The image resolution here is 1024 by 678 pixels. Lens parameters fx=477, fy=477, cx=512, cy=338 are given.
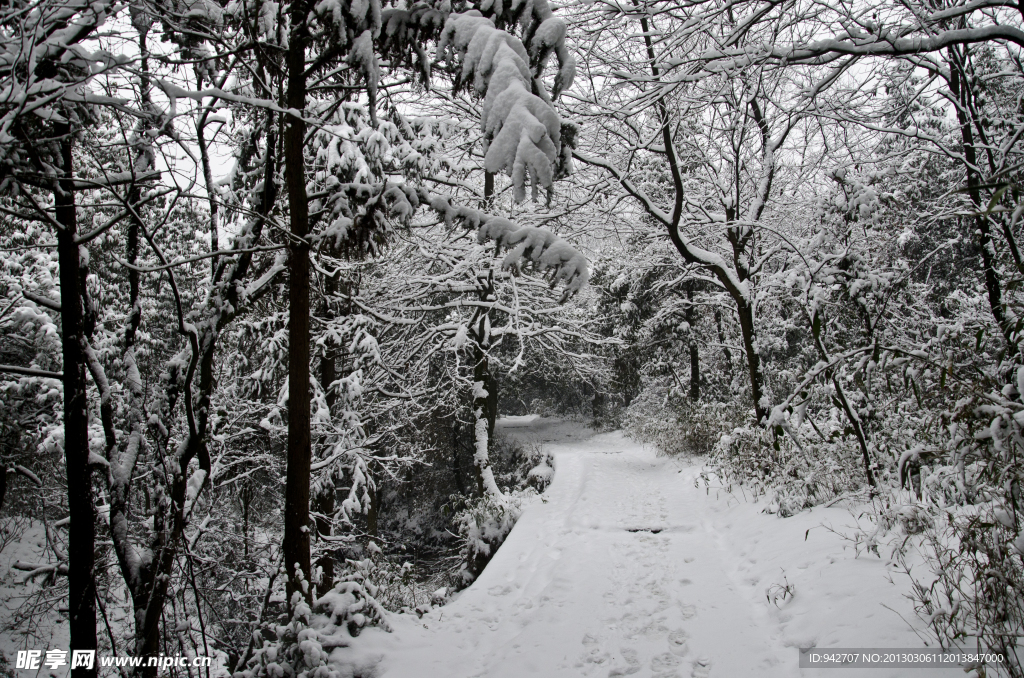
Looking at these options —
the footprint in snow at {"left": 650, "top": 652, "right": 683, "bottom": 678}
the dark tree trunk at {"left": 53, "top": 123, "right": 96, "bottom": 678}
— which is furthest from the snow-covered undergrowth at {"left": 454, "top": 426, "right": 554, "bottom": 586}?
the dark tree trunk at {"left": 53, "top": 123, "right": 96, "bottom": 678}

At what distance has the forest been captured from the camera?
8.76 ft

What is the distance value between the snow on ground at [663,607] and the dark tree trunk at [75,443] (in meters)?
1.90

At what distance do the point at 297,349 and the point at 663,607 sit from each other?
3.76 metres

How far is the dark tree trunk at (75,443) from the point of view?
3.27 meters

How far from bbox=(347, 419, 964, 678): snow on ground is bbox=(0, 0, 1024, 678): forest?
0.23 metres

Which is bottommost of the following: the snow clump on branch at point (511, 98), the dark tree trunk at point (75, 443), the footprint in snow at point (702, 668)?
the footprint in snow at point (702, 668)

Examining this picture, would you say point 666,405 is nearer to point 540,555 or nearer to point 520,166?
point 540,555

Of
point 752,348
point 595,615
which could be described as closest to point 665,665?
point 595,615

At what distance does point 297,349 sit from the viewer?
3.54m

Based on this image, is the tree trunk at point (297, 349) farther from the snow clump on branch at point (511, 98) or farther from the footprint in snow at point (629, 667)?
the footprint in snow at point (629, 667)

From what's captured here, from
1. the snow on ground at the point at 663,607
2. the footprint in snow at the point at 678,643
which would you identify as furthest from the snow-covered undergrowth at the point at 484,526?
the footprint in snow at the point at 678,643

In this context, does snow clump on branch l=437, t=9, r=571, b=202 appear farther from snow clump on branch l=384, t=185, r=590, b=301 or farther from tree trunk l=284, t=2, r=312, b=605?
tree trunk l=284, t=2, r=312, b=605

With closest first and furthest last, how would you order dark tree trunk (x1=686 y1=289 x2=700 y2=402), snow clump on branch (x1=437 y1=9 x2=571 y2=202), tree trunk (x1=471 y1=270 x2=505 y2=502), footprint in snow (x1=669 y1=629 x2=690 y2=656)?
snow clump on branch (x1=437 y1=9 x2=571 y2=202), footprint in snow (x1=669 y1=629 x2=690 y2=656), tree trunk (x1=471 y1=270 x2=505 y2=502), dark tree trunk (x1=686 y1=289 x2=700 y2=402)

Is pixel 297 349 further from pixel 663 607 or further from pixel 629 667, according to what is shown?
pixel 663 607
